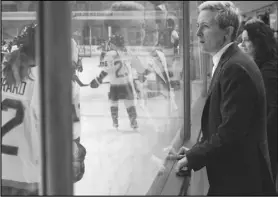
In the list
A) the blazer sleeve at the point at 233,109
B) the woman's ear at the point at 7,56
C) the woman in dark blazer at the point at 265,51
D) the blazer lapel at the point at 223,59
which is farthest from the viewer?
the woman in dark blazer at the point at 265,51

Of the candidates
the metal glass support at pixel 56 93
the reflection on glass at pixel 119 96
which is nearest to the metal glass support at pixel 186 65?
the reflection on glass at pixel 119 96

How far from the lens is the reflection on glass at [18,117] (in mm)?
1196

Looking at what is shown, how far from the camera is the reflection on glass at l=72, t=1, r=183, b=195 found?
1489 millimetres

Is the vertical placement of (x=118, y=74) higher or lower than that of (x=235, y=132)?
higher

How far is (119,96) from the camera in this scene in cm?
162

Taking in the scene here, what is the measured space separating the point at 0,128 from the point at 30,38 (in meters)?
0.30

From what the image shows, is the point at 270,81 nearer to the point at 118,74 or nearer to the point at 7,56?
the point at 118,74

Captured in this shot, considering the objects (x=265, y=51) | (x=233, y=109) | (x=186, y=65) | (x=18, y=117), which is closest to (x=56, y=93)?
(x=18, y=117)

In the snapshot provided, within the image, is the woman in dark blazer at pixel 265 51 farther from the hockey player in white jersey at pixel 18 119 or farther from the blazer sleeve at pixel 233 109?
the hockey player in white jersey at pixel 18 119

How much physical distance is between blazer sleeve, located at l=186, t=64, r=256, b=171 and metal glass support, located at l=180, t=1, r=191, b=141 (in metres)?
1.21

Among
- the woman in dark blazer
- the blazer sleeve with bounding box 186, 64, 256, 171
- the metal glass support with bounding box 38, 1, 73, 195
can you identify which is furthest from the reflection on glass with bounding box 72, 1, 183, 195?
the woman in dark blazer

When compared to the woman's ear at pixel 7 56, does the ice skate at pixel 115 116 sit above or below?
below

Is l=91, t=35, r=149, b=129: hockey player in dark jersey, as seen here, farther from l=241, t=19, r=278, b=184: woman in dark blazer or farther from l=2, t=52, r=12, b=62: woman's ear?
l=241, t=19, r=278, b=184: woman in dark blazer

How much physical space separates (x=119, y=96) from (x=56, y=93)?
0.85 meters
